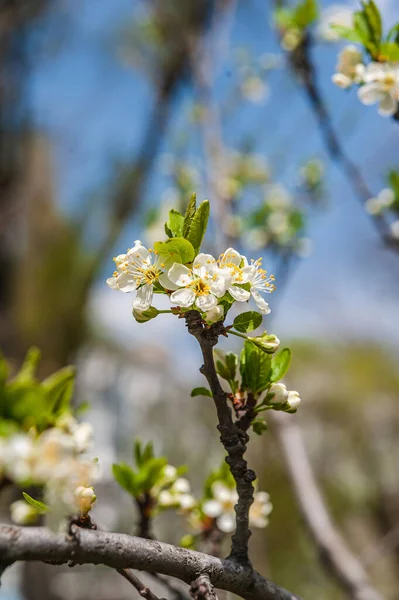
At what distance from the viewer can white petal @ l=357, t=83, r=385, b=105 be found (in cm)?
69

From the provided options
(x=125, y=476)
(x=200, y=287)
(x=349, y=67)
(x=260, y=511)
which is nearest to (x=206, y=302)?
(x=200, y=287)

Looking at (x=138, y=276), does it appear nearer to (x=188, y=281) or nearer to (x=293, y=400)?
(x=188, y=281)

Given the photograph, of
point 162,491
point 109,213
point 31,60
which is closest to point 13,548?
point 162,491

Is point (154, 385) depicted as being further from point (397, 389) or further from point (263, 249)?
point (263, 249)

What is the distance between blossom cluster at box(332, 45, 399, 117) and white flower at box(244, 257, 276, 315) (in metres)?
0.33

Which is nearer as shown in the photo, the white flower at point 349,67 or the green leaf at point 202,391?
the green leaf at point 202,391

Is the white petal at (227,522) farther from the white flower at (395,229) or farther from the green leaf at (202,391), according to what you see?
the white flower at (395,229)

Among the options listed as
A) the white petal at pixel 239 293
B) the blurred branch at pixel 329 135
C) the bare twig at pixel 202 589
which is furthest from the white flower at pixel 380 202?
the bare twig at pixel 202 589

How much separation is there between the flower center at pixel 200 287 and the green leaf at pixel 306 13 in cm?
87

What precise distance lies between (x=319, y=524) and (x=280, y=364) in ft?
2.56

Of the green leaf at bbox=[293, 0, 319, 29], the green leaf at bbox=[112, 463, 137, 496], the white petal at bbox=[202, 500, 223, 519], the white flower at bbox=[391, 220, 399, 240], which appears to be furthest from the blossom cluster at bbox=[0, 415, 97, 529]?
the green leaf at bbox=[293, 0, 319, 29]

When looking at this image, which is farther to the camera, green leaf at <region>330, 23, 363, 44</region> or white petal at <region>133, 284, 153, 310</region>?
green leaf at <region>330, 23, 363, 44</region>

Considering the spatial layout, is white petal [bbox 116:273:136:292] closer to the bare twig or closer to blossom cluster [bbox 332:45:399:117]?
the bare twig

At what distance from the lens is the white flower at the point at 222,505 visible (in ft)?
2.11
